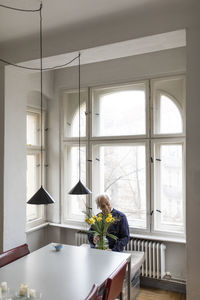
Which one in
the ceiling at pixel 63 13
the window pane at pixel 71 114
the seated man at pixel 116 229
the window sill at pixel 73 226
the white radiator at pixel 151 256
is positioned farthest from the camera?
the window pane at pixel 71 114

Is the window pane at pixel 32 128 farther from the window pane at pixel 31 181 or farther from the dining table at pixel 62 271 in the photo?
the dining table at pixel 62 271

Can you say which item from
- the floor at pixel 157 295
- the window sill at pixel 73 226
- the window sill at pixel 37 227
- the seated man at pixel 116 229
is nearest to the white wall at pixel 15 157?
the window sill at pixel 37 227

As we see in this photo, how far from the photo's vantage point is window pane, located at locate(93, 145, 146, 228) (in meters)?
4.07

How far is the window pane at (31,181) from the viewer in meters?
4.34

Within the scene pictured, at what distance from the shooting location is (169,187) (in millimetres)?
3896

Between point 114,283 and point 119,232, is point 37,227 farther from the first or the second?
point 114,283

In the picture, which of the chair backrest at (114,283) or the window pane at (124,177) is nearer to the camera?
the chair backrest at (114,283)

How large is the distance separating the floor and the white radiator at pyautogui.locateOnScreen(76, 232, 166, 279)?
0.60 feet

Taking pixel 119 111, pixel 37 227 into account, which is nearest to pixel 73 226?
pixel 37 227

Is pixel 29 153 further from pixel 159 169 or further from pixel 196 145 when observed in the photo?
pixel 196 145

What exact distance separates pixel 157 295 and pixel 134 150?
199 centimetres

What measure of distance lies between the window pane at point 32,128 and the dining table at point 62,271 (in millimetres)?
1922

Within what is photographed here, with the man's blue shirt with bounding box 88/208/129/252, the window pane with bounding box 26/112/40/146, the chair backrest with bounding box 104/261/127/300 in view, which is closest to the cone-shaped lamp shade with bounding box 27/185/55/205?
the chair backrest with bounding box 104/261/127/300

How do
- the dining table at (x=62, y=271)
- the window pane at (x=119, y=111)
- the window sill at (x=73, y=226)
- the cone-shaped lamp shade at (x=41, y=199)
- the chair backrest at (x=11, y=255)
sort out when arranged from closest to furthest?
1. the dining table at (x=62, y=271)
2. the cone-shaped lamp shade at (x=41, y=199)
3. the chair backrest at (x=11, y=255)
4. the window pane at (x=119, y=111)
5. the window sill at (x=73, y=226)
